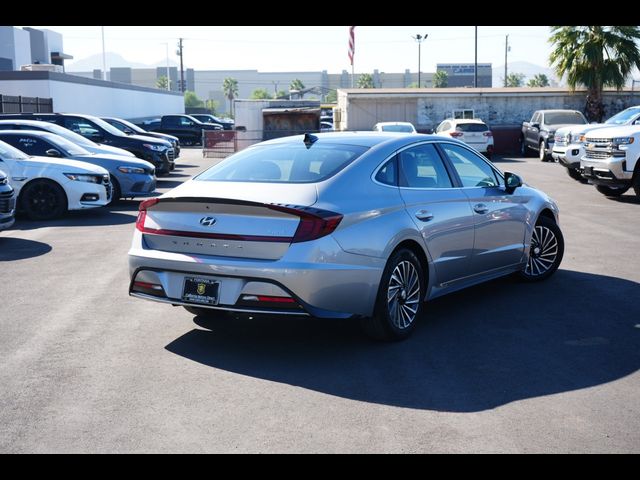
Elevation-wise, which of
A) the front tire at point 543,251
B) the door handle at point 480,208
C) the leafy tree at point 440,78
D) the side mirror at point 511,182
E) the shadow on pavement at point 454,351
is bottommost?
the shadow on pavement at point 454,351

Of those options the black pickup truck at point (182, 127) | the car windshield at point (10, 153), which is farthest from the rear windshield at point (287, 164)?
the black pickup truck at point (182, 127)

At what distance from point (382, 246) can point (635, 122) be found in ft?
53.2

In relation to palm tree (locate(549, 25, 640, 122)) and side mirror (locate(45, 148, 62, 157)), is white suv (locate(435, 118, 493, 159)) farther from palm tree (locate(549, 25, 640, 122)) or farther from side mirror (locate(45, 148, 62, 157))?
side mirror (locate(45, 148, 62, 157))

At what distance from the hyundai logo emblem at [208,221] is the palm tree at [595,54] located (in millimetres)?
34622

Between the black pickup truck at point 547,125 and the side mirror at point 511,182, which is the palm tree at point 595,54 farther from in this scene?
the side mirror at point 511,182

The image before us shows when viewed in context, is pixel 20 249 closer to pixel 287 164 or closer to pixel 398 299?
pixel 287 164

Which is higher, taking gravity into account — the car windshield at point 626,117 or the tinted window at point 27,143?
the car windshield at point 626,117

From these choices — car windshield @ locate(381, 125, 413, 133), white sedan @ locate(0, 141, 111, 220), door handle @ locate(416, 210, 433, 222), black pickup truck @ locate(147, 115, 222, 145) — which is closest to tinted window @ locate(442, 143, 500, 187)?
door handle @ locate(416, 210, 433, 222)

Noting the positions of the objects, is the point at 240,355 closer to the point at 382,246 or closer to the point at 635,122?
the point at 382,246

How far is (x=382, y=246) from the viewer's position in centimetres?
650

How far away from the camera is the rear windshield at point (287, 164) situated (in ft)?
22.2

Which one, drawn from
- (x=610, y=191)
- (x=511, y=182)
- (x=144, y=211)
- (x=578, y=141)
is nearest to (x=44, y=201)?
(x=144, y=211)
